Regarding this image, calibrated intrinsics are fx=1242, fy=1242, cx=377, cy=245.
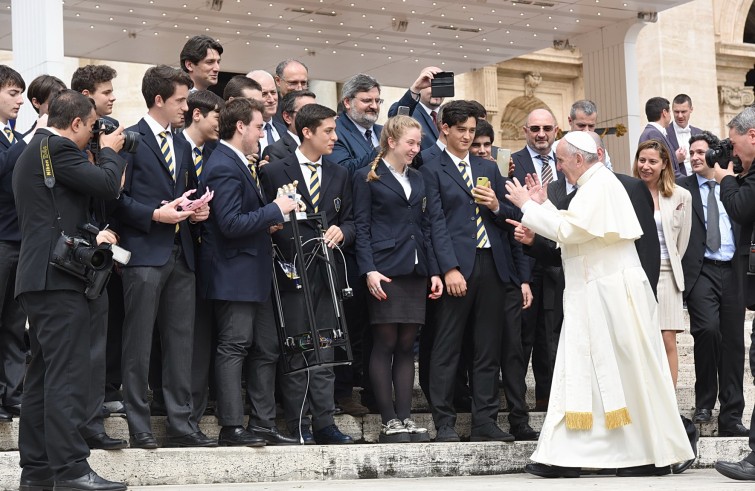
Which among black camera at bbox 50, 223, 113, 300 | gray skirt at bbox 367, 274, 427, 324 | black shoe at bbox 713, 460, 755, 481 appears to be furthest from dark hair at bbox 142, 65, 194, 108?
black shoe at bbox 713, 460, 755, 481

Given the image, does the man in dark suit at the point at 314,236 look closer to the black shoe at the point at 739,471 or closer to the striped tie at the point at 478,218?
the striped tie at the point at 478,218

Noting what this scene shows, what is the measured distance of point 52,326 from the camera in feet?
21.3

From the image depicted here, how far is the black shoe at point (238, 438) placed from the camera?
7.61m

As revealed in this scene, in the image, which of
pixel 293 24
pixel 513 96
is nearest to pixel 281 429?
pixel 293 24

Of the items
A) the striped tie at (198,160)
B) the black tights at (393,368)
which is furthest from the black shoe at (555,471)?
the striped tie at (198,160)

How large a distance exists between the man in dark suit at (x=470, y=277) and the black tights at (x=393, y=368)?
0.25 m

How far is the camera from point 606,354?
7.80 m

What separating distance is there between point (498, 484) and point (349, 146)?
3091 millimetres

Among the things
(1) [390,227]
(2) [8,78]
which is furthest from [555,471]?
(2) [8,78]

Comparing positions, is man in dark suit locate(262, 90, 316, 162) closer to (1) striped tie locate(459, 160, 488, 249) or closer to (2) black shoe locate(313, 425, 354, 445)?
(1) striped tie locate(459, 160, 488, 249)

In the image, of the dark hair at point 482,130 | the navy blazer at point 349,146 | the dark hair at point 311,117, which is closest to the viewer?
the dark hair at point 311,117

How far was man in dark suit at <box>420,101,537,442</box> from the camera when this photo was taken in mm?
8484

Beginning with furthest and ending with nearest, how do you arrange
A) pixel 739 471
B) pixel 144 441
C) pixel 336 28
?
1. pixel 336 28
2. pixel 144 441
3. pixel 739 471

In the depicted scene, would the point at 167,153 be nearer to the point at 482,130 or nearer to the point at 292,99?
the point at 292,99
